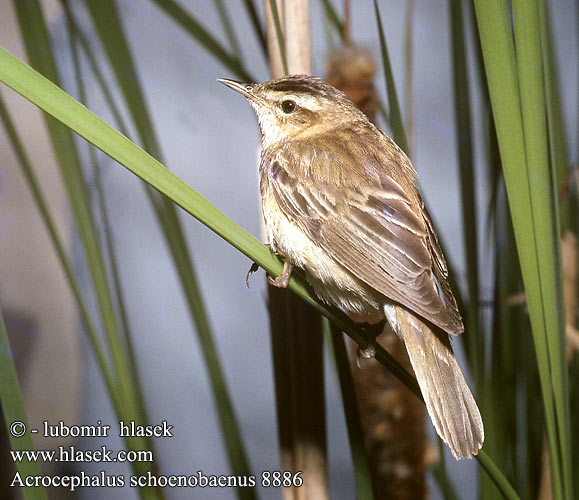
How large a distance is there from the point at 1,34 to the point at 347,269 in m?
0.90

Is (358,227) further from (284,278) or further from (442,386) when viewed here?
(442,386)

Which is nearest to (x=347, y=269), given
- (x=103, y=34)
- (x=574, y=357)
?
(x=103, y=34)

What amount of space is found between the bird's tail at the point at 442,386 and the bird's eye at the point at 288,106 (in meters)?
0.41

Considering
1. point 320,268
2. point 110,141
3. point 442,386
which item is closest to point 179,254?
point 320,268

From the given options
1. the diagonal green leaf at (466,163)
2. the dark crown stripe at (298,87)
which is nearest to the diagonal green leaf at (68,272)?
the dark crown stripe at (298,87)

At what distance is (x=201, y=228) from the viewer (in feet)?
4.75

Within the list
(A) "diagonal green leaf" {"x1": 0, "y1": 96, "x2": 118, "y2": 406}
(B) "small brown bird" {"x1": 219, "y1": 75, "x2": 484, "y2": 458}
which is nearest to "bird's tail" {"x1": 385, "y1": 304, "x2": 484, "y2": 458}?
(B) "small brown bird" {"x1": 219, "y1": 75, "x2": 484, "y2": 458}

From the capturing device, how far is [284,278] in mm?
842

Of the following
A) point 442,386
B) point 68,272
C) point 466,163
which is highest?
point 466,163

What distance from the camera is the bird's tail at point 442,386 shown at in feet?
2.40

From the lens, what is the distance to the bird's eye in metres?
0.95

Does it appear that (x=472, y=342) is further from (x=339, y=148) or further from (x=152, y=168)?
(x=152, y=168)

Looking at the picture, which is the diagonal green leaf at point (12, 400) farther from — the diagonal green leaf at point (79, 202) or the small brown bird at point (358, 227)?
the small brown bird at point (358, 227)

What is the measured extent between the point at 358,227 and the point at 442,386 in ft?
0.91
